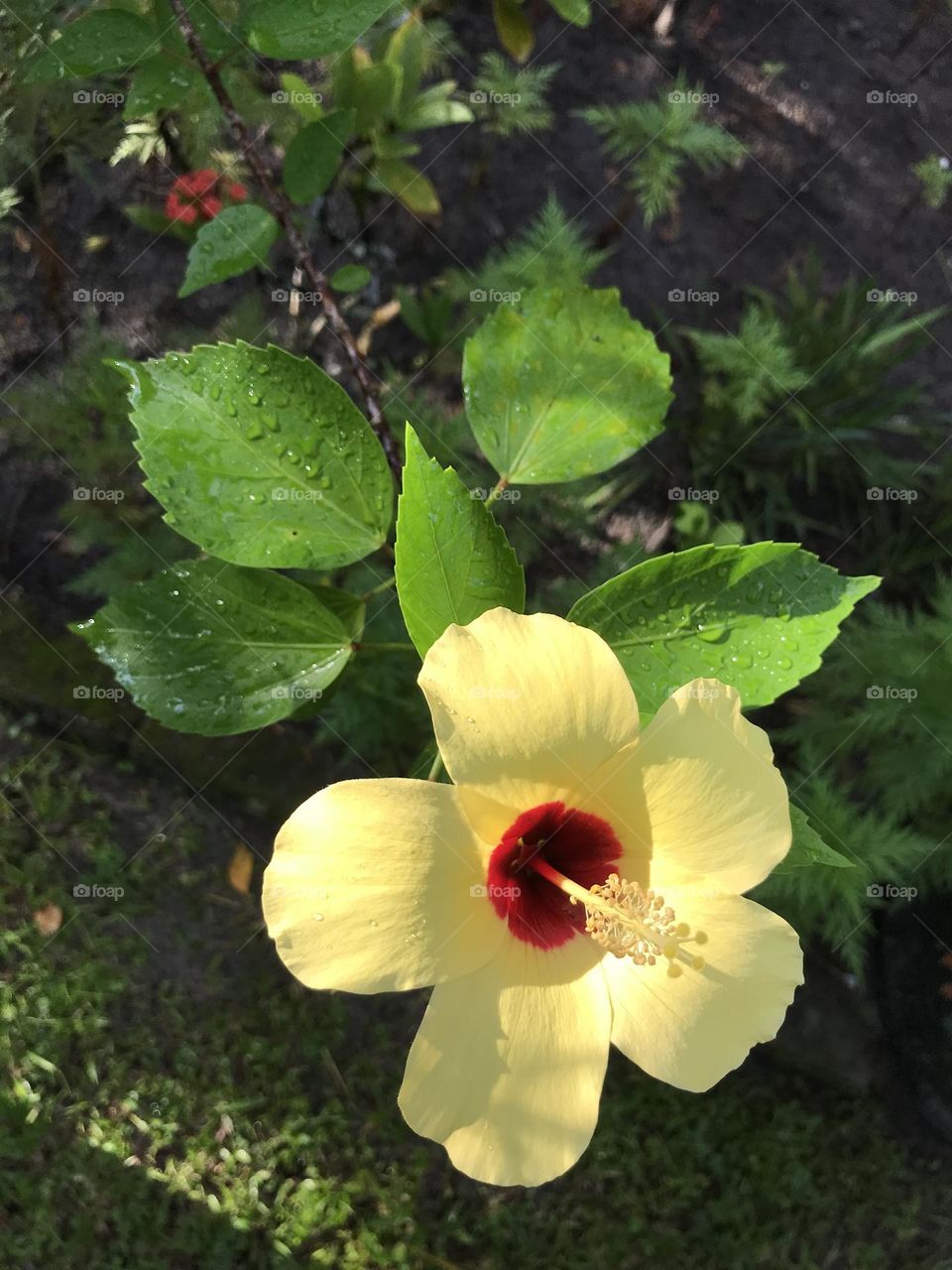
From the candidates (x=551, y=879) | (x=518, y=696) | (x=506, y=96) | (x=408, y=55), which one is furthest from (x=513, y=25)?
(x=551, y=879)

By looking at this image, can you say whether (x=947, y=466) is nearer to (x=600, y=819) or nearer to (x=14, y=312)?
(x=600, y=819)

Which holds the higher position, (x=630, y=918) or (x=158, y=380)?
(x=158, y=380)

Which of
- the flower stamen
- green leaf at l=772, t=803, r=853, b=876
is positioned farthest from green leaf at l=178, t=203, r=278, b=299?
green leaf at l=772, t=803, r=853, b=876

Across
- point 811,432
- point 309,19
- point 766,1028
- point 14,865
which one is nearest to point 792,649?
point 766,1028

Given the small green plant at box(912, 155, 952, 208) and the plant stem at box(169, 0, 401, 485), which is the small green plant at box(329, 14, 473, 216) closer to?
the plant stem at box(169, 0, 401, 485)

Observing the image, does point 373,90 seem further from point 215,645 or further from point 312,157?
point 215,645
